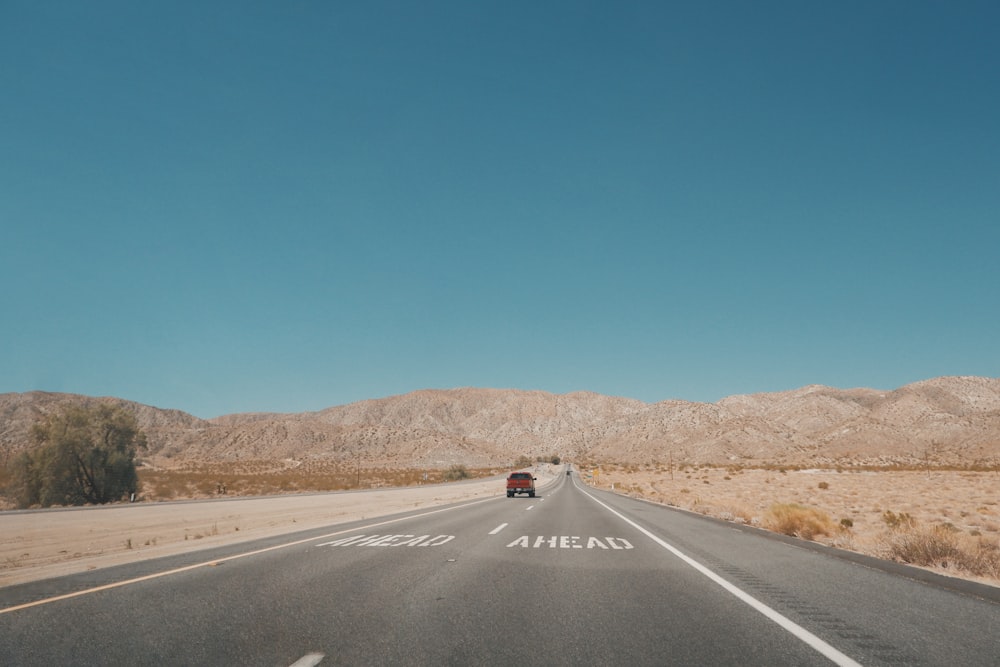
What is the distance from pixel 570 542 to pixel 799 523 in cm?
688

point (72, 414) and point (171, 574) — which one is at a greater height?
point (72, 414)

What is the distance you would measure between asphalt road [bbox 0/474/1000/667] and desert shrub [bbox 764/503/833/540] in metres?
4.11

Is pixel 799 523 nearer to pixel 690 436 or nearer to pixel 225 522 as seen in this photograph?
pixel 225 522

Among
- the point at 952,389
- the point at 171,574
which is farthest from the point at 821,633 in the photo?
the point at 952,389

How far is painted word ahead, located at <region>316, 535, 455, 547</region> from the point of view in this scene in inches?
494

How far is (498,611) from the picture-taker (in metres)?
6.45

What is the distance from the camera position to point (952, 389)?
461 feet

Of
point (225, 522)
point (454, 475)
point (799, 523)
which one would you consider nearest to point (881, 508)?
point (799, 523)

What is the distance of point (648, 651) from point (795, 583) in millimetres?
4473

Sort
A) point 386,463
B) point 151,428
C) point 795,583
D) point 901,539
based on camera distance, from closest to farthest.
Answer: point 795,583, point 901,539, point 386,463, point 151,428

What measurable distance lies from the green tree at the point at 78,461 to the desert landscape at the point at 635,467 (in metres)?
1.97

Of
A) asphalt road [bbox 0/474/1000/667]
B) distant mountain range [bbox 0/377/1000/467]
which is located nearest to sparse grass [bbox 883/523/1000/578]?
asphalt road [bbox 0/474/1000/667]

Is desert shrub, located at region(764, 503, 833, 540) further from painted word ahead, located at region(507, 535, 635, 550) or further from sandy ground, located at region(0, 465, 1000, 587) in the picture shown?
painted word ahead, located at region(507, 535, 635, 550)

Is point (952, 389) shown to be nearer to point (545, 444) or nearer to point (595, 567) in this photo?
point (545, 444)
